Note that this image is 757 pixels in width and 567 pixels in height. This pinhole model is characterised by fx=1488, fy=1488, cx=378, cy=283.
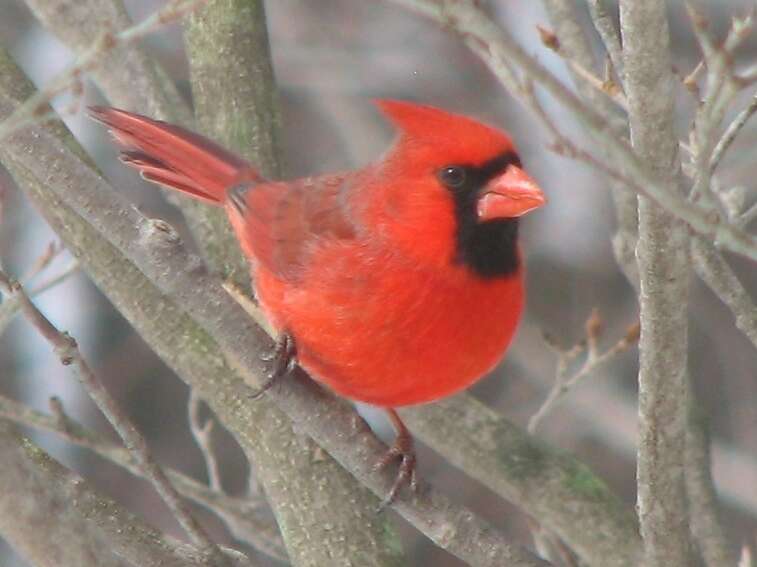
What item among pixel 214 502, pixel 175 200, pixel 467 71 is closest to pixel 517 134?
pixel 467 71

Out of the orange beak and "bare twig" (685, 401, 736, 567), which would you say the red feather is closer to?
the orange beak

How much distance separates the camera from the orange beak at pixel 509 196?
8.40ft

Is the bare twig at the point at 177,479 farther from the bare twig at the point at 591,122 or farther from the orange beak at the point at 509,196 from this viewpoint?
the bare twig at the point at 591,122

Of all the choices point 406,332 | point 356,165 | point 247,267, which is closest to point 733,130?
point 406,332

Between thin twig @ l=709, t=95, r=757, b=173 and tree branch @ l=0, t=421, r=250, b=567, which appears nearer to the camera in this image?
tree branch @ l=0, t=421, r=250, b=567

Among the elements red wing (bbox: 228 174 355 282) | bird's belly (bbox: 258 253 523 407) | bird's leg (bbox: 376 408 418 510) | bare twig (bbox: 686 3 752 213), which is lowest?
bird's leg (bbox: 376 408 418 510)

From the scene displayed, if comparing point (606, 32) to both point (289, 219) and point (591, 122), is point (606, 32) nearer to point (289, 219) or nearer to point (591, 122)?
A: point (591, 122)

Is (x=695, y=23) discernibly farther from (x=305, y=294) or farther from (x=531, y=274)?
(x=531, y=274)

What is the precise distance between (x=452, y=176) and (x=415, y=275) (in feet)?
0.63

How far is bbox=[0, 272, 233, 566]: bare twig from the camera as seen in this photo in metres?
2.22

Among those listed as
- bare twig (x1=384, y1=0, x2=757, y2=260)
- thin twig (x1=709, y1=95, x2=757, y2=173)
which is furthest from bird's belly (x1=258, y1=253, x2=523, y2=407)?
bare twig (x1=384, y1=0, x2=757, y2=260)

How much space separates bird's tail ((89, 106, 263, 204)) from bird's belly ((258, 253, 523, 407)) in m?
0.50

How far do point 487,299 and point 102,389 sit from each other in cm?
74

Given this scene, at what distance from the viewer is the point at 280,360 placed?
8.38 ft
